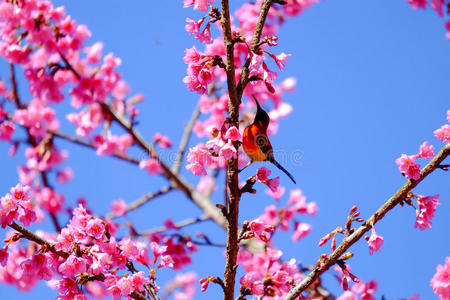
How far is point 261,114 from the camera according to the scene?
2.84 meters

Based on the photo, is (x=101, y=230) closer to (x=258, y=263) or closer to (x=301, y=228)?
(x=258, y=263)

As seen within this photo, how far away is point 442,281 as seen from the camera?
3.18 meters

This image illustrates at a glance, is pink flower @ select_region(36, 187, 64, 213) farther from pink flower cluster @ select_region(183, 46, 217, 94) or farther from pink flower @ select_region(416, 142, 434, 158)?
pink flower @ select_region(416, 142, 434, 158)

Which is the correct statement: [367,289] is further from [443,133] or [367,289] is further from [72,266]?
[72,266]

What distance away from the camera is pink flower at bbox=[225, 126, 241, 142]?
8.35 ft

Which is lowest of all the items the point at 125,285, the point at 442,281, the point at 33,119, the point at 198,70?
the point at 442,281

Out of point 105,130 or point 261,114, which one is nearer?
point 261,114

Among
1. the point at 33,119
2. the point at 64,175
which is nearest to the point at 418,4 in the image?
the point at 33,119

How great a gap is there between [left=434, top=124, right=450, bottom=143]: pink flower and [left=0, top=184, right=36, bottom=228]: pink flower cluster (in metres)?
2.93

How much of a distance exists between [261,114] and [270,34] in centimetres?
56

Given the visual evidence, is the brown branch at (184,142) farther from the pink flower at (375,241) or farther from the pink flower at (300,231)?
the pink flower at (375,241)

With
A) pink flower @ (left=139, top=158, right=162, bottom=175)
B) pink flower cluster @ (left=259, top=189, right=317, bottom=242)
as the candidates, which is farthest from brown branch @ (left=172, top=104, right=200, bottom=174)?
pink flower cluster @ (left=259, top=189, right=317, bottom=242)

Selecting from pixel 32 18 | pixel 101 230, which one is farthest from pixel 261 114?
pixel 32 18

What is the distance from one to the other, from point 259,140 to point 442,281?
5.71ft
